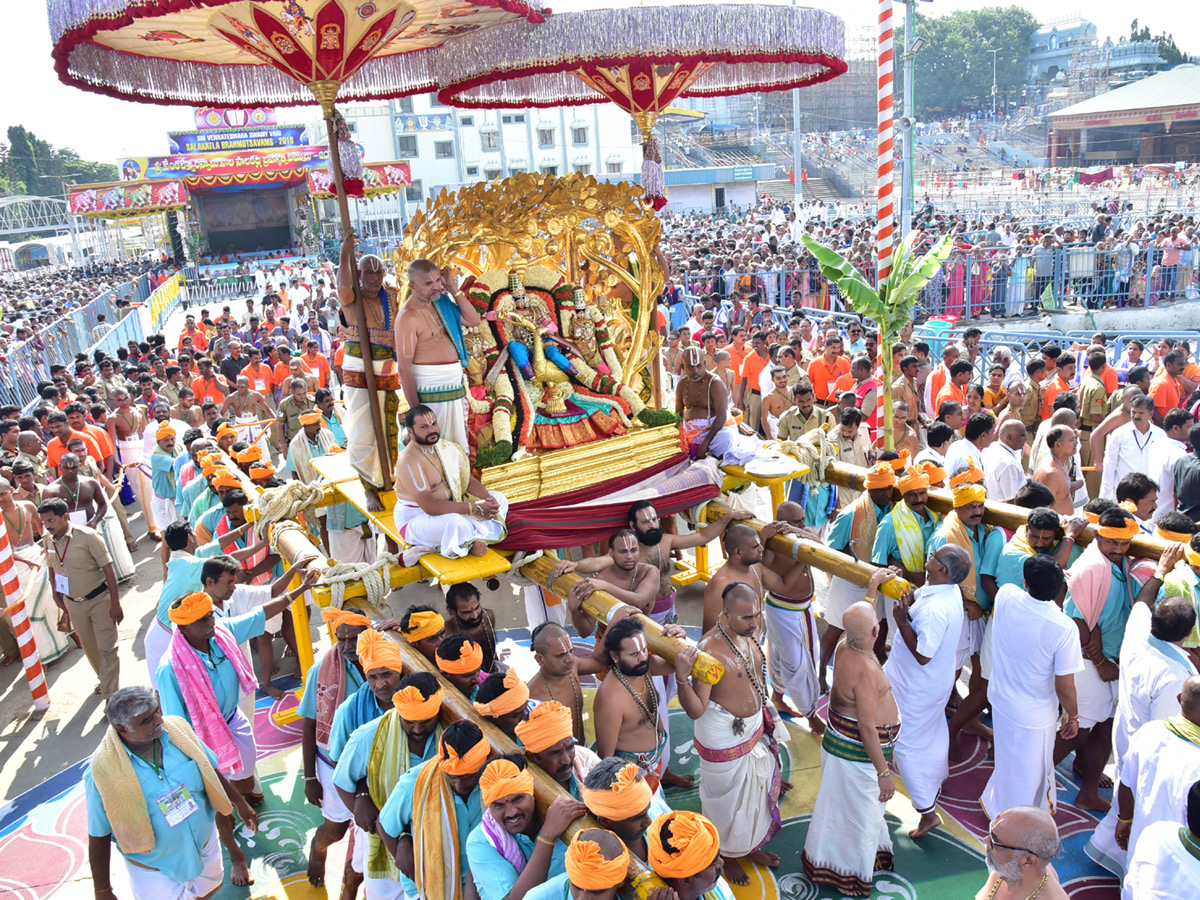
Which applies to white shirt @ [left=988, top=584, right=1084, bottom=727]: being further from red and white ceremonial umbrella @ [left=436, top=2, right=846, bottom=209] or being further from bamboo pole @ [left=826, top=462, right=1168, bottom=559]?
red and white ceremonial umbrella @ [left=436, top=2, right=846, bottom=209]

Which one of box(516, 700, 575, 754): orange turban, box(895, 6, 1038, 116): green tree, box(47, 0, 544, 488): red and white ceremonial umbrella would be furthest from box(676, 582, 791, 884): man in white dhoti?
box(895, 6, 1038, 116): green tree

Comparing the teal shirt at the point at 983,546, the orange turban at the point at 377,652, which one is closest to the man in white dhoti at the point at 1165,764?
the teal shirt at the point at 983,546

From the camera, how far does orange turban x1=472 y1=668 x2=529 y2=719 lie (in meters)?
3.78

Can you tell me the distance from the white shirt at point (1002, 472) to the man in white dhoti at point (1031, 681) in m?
2.51

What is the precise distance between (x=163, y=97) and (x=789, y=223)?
1103 inches

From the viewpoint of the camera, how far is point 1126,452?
7188 millimetres

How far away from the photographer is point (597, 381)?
21.6 ft

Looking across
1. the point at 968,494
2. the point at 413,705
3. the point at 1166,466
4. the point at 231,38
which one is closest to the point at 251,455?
the point at 231,38

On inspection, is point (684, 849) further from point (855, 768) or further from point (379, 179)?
point (379, 179)

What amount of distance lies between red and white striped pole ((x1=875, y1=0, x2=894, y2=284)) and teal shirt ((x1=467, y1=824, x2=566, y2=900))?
5069 mm

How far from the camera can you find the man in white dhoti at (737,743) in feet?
14.6

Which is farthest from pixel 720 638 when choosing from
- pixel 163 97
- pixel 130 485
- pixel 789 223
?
pixel 789 223

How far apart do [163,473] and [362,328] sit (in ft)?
12.7

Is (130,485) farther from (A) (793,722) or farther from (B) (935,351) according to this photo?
(B) (935,351)
